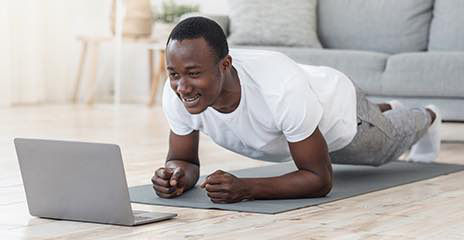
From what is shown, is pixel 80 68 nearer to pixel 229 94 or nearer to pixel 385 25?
pixel 385 25

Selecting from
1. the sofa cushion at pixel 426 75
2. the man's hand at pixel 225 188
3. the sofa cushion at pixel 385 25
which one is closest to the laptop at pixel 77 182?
the man's hand at pixel 225 188

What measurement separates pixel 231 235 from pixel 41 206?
0.48 metres

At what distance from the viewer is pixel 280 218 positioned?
2.29m

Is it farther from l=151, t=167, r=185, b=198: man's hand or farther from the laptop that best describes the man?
the laptop

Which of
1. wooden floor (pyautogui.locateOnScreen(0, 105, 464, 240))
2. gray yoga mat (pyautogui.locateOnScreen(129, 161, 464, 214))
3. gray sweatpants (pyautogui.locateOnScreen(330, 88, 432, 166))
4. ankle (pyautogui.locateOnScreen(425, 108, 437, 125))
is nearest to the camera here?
wooden floor (pyautogui.locateOnScreen(0, 105, 464, 240))

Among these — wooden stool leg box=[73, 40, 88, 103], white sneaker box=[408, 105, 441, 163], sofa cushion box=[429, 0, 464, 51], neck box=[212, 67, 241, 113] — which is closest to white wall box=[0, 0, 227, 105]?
wooden stool leg box=[73, 40, 88, 103]

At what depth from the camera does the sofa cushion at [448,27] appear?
4.75 metres

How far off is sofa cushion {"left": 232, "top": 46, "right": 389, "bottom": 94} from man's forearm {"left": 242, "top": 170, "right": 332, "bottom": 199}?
188 centimetres

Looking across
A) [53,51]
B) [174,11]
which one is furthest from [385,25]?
[53,51]

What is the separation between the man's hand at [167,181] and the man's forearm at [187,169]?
1.7 inches

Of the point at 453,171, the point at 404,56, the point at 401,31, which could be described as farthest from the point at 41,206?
the point at 401,31

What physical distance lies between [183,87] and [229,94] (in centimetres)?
22

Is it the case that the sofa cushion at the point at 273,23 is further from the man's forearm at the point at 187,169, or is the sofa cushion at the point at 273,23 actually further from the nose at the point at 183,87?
the nose at the point at 183,87

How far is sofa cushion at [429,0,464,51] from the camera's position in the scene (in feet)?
15.6
